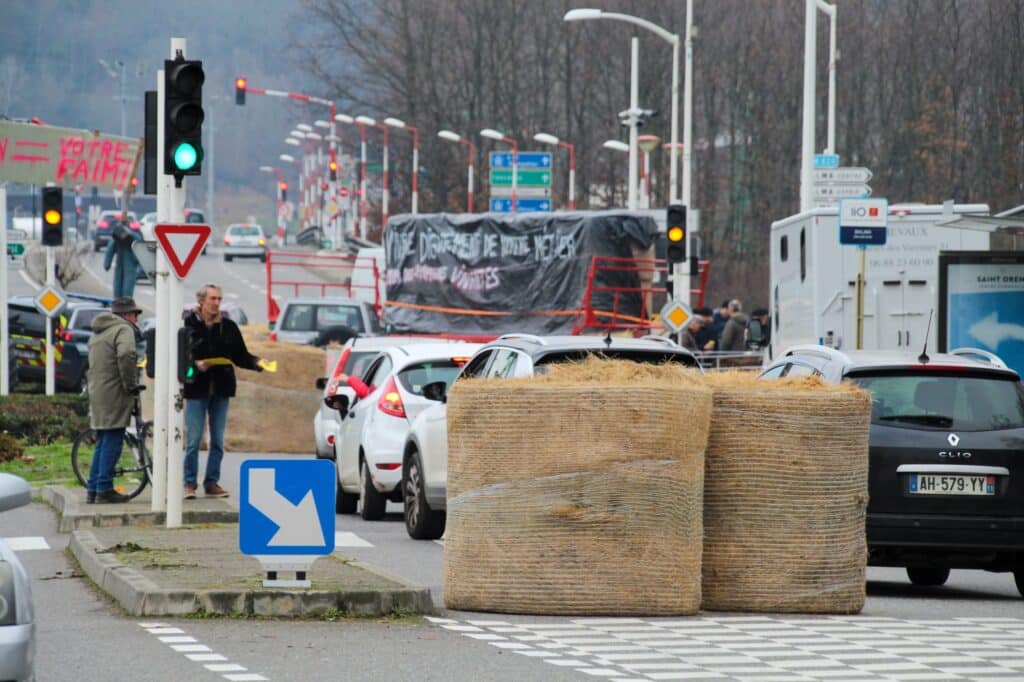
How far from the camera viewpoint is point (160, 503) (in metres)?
16.9

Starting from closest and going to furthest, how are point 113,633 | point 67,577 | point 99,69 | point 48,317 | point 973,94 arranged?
point 113,633, point 67,577, point 48,317, point 973,94, point 99,69

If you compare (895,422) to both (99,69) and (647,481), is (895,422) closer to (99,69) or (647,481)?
(647,481)

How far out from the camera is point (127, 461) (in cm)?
2094

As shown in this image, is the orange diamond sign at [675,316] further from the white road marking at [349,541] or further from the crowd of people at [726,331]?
the white road marking at [349,541]

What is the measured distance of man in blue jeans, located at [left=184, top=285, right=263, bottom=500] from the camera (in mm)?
18547

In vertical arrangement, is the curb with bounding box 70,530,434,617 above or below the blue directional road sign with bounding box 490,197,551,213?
below

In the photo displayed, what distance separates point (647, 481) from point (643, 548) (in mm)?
362

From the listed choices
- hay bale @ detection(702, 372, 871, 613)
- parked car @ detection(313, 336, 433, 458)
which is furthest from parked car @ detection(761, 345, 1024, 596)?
parked car @ detection(313, 336, 433, 458)

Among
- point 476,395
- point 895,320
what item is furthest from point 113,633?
point 895,320

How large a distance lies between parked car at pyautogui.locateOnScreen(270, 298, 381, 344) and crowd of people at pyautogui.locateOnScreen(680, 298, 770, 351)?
6.04 m

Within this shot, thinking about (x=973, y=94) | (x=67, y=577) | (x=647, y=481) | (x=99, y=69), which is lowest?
(x=67, y=577)

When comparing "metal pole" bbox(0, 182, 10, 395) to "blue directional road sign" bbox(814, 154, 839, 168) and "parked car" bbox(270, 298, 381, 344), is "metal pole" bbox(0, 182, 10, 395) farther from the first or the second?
"blue directional road sign" bbox(814, 154, 839, 168)

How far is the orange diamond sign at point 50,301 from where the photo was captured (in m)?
37.9

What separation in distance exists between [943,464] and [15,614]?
7.84 m
